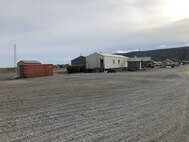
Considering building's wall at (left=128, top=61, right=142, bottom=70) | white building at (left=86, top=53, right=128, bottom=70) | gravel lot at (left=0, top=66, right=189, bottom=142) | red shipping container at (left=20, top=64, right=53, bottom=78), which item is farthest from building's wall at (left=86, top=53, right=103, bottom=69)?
gravel lot at (left=0, top=66, right=189, bottom=142)

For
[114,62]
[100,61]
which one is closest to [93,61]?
[100,61]

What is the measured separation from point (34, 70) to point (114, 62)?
94.9 ft

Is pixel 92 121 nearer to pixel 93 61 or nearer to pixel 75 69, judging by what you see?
pixel 75 69

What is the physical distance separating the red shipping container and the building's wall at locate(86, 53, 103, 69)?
17.1 meters

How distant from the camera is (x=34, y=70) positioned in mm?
53000

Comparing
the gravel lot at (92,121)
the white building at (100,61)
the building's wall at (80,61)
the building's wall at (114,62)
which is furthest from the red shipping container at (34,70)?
the gravel lot at (92,121)

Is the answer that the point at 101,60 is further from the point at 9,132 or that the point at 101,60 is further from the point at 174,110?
the point at 9,132

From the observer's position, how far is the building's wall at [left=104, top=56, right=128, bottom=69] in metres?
73.7

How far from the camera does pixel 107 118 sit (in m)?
13.7

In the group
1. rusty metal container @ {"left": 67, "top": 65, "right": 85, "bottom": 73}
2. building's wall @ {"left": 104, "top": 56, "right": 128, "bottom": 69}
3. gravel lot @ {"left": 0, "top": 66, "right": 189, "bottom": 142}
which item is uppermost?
building's wall @ {"left": 104, "top": 56, "right": 128, "bottom": 69}

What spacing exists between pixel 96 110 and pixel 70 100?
11.0ft

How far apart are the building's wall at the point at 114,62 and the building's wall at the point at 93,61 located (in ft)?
4.40

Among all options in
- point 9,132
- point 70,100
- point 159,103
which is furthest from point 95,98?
point 9,132

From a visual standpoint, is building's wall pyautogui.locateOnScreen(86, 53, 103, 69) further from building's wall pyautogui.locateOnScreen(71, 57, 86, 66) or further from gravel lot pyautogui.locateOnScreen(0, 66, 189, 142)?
gravel lot pyautogui.locateOnScreen(0, 66, 189, 142)
